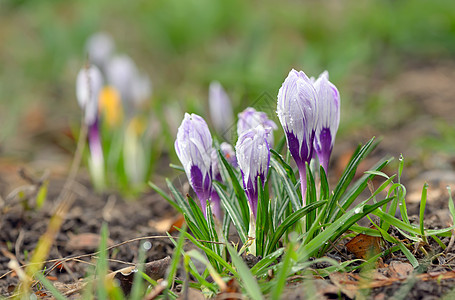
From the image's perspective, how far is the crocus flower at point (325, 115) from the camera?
185 centimetres

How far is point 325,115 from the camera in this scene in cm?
187

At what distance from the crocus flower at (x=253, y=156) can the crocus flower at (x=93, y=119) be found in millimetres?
1905

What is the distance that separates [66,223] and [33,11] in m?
6.28

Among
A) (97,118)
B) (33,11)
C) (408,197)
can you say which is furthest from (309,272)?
(33,11)

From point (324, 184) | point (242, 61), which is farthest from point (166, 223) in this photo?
point (242, 61)

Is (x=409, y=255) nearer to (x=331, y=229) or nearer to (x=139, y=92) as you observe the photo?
(x=331, y=229)

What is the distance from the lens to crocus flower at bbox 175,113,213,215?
1914 mm

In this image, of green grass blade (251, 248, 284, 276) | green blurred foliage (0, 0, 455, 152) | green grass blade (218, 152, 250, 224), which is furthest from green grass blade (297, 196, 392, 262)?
green blurred foliage (0, 0, 455, 152)

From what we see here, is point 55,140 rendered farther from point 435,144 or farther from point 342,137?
point 435,144

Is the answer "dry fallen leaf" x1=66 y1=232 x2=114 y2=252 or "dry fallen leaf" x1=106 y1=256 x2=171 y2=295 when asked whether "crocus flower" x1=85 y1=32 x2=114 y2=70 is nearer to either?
"dry fallen leaf" x1=66 y1=232 x2=114 y2=252

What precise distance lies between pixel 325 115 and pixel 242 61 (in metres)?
4.21

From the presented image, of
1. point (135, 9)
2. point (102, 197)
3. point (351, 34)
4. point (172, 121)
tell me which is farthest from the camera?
point (135, 9)

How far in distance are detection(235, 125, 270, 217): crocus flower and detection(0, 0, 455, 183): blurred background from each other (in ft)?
6.44

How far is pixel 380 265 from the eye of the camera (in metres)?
1.87
